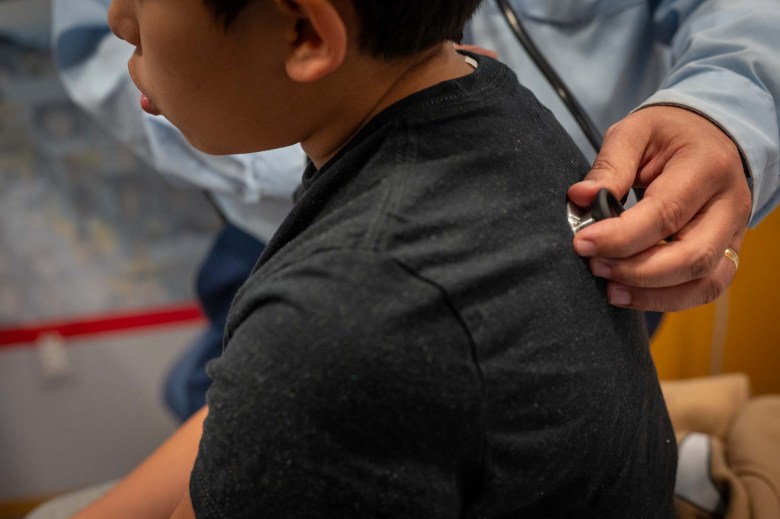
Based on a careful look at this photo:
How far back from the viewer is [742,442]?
83cm

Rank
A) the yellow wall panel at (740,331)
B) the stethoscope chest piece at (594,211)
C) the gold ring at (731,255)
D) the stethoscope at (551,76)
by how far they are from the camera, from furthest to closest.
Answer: the yellow wall panel at (740,331)
the stethoscope at (551,76)
the gold ring at (731,255)
the stethoscope chest piece at (594,211)

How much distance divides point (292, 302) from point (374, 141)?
12 centimetres

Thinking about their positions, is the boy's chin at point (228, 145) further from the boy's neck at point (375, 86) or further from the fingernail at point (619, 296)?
the fingernail at point (619, 296)

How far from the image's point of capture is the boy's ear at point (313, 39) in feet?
1.56

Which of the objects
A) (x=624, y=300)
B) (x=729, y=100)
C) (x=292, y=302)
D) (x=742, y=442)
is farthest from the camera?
(x=742, y=442)

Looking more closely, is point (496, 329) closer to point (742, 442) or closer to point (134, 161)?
point (742, 442)

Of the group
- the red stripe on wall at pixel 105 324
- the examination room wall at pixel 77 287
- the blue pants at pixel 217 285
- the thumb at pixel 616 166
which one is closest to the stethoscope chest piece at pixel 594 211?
the thumb at pixel 616 166

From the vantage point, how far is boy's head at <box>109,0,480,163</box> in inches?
19.4

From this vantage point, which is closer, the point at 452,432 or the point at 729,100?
the point at 452,432

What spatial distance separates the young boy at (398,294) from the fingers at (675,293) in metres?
0.02

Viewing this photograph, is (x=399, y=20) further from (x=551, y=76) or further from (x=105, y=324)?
(x=105, y=324)

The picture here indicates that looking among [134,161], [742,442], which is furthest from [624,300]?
[134,161]

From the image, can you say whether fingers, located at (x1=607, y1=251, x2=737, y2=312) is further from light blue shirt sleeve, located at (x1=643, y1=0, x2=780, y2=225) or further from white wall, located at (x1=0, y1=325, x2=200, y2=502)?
white wall, located at (x1=0, y1=325, x2=200, y2=502)

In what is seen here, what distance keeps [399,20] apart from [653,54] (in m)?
0.52
